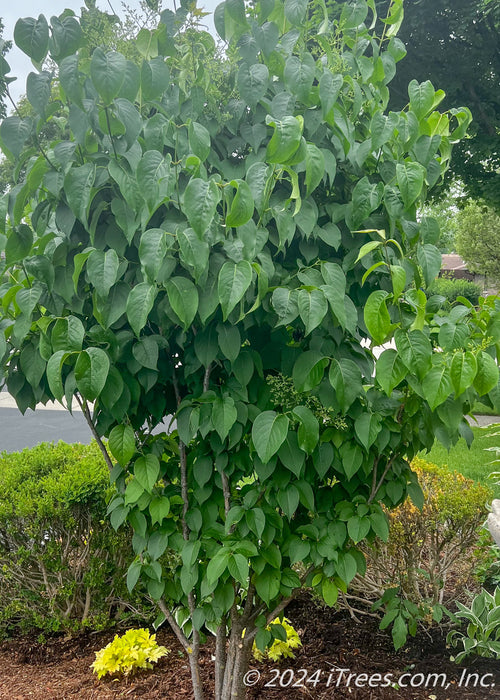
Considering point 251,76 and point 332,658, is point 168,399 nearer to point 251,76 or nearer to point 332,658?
point 251,76

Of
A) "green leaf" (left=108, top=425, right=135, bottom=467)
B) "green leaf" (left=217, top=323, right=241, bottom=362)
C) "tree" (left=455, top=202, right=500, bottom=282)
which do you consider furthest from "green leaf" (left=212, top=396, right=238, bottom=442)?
"tree" (left=455, top=202, right=500, bottom=282)

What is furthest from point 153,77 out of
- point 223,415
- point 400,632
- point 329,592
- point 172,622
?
point 400,632

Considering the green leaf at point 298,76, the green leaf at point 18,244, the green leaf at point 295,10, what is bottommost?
the green leaf at point 18,244

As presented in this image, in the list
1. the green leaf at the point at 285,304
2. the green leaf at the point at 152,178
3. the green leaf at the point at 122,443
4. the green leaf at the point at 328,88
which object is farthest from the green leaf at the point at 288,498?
the green leaf at the point at 328,88

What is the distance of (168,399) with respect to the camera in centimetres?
200

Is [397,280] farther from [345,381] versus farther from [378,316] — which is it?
[345,381]

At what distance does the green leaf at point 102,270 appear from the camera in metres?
1.36

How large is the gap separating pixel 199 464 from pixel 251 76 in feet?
3.65

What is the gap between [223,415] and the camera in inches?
62.1

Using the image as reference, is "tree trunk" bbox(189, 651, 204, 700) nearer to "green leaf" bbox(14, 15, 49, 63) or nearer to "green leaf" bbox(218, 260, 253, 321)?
"green leaf" bbox(218, 260, 253, 321)

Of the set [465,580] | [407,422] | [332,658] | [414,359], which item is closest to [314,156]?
[414,359]

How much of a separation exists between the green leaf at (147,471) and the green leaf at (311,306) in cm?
68

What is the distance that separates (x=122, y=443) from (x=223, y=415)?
305 millimetres

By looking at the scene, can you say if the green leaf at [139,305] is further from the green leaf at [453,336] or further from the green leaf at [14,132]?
the green leaf at [453,336]
